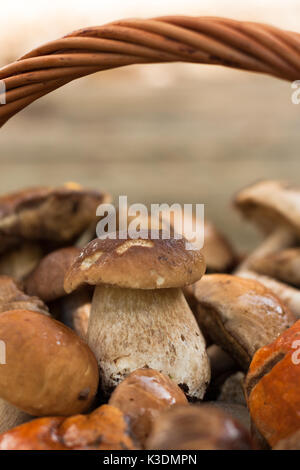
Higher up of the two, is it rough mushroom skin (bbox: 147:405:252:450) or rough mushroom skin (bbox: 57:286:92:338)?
rough mushroom skin (bbox: 147:405:252:450)

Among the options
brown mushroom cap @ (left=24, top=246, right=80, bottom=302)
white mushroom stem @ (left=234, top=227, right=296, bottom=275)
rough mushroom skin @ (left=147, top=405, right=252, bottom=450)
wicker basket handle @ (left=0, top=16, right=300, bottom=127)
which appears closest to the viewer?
rough mushroom skin @ (left=147, top=405, right=252, bottom=450)

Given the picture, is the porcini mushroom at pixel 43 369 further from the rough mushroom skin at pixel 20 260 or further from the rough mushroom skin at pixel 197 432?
the rough mushroom skin at pixel 20 260

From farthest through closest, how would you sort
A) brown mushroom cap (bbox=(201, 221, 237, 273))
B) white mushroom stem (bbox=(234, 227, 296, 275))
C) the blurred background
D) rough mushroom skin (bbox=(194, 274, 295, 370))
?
the blurred background, white mushroom stem (bbox=(234, 227, 296, 275)), brown mushroom cap (bbox=(201, 221, 237, 273)), rough mushroom skin (bbox=(194, 274, 295, 370))

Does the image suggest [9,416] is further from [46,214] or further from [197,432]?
[46,214]

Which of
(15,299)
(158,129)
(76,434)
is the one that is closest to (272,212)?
(15,299)

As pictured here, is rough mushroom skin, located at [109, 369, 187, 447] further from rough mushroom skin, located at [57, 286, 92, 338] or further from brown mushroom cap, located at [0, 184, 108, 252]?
brown mushroom cap, located at [0, 184, 108, 252]

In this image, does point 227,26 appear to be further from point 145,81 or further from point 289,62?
point 145,81

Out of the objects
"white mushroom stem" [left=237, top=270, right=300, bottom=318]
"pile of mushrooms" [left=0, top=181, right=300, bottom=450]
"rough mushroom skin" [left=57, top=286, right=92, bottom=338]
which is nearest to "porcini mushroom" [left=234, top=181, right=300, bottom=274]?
"white mushroom stem" [left=237, top=270, right=300, bottom=318]
